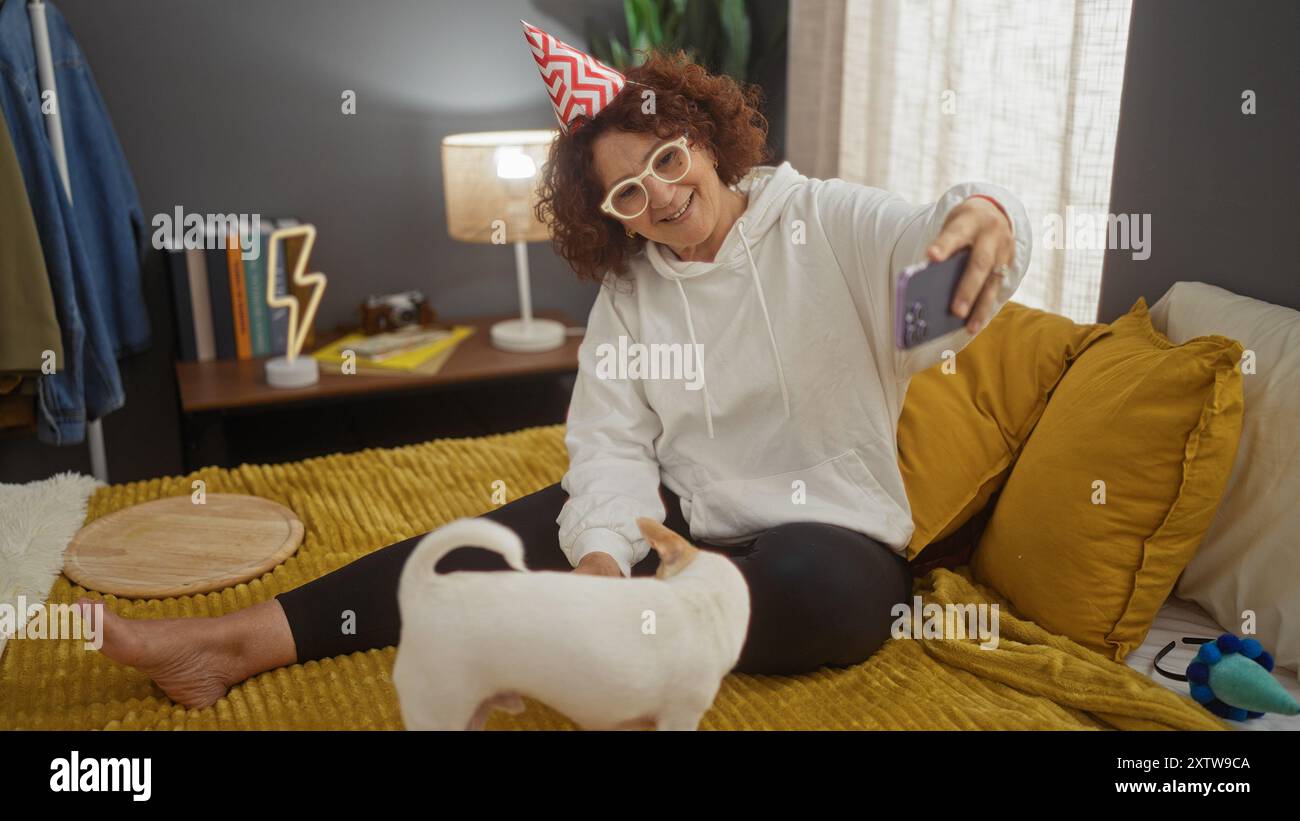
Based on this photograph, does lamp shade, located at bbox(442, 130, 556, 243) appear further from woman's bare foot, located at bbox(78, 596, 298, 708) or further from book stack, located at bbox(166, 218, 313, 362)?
woman's bare foot, located at bbox(78, 596, 298, 708)

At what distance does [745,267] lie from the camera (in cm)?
146

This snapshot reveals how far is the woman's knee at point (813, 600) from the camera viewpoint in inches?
49.2

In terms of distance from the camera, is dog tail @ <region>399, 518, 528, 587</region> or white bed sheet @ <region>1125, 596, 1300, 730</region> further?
white bed sheet @ <region>1125, 596, 1300, 730</region>

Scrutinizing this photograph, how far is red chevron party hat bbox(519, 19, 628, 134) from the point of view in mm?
1397

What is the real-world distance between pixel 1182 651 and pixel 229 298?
2.15 metres

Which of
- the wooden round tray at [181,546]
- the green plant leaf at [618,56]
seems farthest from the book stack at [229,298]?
the green plant leaf at [618,56]

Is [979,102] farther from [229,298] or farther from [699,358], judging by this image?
[229,298]

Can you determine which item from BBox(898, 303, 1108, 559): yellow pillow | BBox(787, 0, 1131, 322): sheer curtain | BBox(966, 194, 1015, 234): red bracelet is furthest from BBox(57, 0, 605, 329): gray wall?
BBox(966, 194, 1015, 234): red bracelet

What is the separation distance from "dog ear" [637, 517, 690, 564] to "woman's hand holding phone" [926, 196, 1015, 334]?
36 cm

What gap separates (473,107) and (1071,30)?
5.44ft

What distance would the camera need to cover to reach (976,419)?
5.11 ft

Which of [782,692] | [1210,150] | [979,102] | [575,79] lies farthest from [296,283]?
[1210,150]
